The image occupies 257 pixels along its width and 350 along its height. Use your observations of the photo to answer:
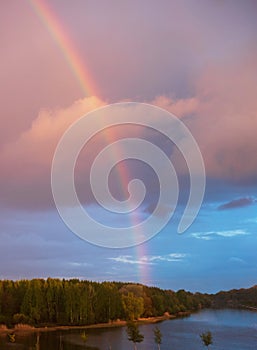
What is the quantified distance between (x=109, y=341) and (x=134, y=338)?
20274mm

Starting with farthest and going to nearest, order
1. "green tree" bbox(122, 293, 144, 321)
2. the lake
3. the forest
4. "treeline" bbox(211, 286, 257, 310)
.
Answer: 1. "treeline" bbox(211, 286, 257, 310)
2. "green tree" bbox(122, 293, 144, 321)
3. the forest
4. the lake

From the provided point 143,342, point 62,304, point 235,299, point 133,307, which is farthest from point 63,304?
point 235,299

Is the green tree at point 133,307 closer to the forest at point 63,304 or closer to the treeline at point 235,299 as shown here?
the forest at point 63,304

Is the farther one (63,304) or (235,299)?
(235,299)

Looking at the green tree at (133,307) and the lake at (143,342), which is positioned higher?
the green tree at (133,307)

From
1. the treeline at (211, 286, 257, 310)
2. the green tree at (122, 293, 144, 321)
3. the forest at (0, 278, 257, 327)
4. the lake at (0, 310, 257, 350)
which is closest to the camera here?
the lake at (0, 310, 257, 350)

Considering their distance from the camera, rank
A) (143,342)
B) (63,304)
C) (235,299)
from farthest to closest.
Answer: (235,299)
(63,304)
(143,342)

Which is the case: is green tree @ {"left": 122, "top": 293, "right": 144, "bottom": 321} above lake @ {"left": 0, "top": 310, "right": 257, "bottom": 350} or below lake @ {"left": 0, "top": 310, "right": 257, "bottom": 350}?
above

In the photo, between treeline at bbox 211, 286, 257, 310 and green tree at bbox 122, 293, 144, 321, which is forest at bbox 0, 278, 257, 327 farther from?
treeline at bbox 211, 286, 257, 310

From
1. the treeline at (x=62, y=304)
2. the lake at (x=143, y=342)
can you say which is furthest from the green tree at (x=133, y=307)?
the lake at (x=143, y=342)

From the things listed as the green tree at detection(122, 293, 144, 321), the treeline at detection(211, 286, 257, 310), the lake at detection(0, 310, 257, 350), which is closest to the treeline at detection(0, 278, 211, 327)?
the green tree at detection(122, 293, 144, 321)

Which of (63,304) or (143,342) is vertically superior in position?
(63,304)

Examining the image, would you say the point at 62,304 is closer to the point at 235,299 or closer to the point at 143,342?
the point at 143,342

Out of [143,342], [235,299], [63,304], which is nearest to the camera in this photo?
[143,342]
